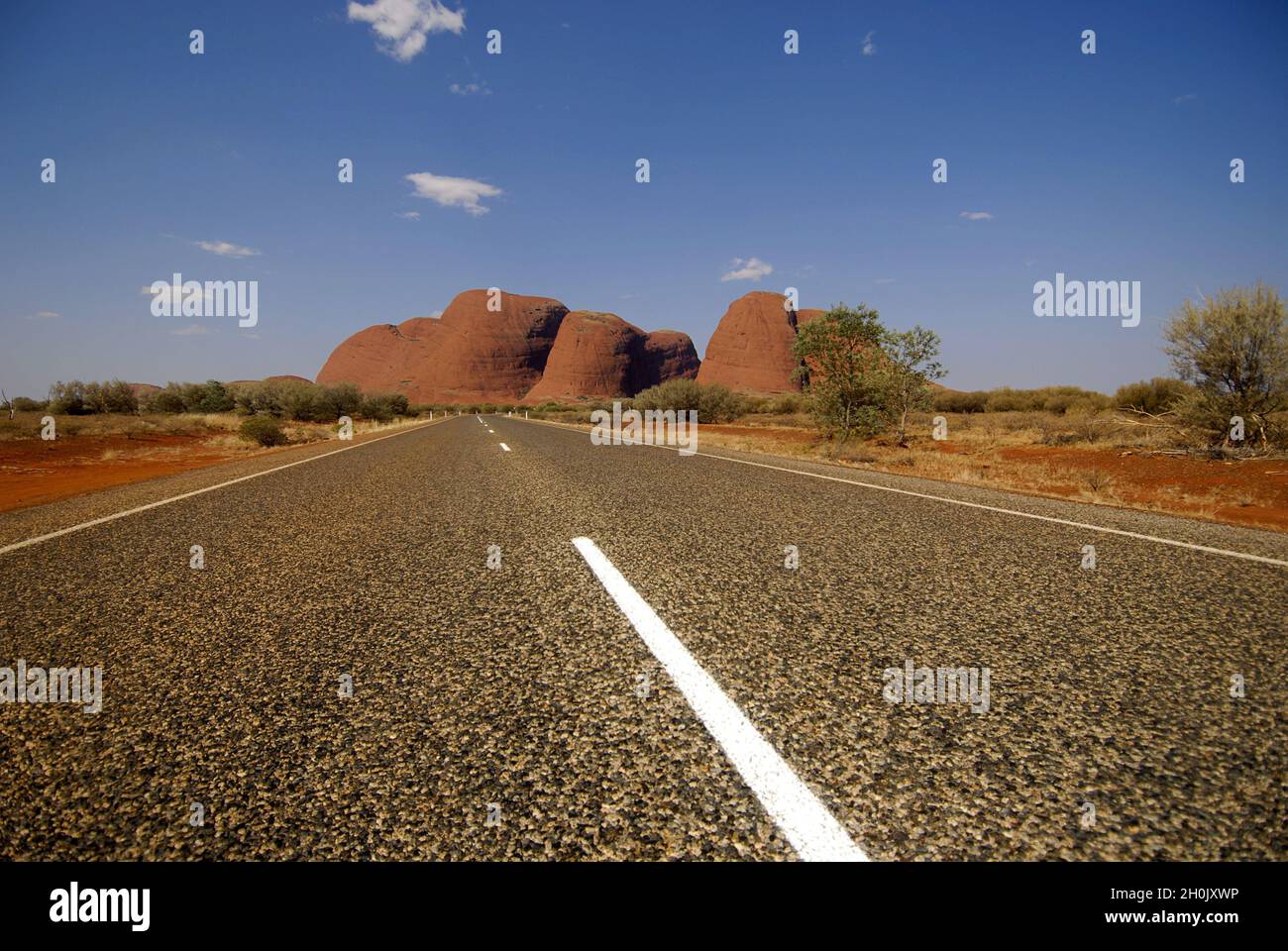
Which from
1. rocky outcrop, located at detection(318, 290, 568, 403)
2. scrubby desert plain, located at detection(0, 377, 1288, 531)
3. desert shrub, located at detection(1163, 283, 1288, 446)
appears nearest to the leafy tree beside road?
scrubby desert plain, located at detection(0, 377, 1288, 531)

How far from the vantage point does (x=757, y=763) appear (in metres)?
1.63

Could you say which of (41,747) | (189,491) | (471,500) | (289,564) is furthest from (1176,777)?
(189,491)

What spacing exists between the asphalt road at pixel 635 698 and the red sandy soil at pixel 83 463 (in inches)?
330

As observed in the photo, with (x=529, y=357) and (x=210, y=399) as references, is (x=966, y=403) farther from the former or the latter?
(x=529, y=357)

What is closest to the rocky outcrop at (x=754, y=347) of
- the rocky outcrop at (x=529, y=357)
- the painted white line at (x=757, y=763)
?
the rocky outcrop at (x=529, y=357)

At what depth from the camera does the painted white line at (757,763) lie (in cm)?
133

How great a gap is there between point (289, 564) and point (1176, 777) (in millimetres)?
4420

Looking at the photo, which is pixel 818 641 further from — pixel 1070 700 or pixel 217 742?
pixel 217 742

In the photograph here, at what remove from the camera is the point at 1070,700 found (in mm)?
2031

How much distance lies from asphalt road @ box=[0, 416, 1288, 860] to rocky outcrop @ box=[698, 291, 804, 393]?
122 m

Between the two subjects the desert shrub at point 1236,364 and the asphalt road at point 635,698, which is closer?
the asphalt road at point 635,698

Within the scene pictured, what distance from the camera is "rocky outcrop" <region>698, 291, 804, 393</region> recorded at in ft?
414

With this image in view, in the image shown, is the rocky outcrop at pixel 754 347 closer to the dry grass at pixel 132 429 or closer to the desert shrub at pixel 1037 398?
Result: the desert shrub at pixel 1037 398

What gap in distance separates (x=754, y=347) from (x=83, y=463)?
123 meters
